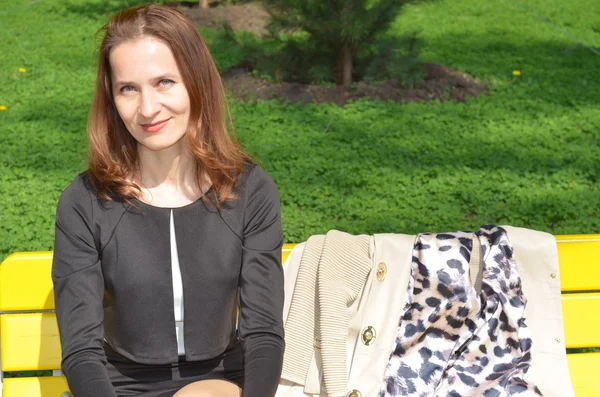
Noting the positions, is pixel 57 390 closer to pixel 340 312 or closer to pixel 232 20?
pixel 340 312

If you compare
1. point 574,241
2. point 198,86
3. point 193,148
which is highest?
point 198,86

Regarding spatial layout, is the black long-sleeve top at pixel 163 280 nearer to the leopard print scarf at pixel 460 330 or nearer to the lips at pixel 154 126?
the lips at pixel 154 126

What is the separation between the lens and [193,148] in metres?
2.92

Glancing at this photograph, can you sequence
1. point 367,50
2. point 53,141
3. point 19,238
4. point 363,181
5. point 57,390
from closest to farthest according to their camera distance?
point 57,390
point 19,238
point 363,181
point 53,141
point 367,50

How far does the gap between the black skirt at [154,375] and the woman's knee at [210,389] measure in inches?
4.4

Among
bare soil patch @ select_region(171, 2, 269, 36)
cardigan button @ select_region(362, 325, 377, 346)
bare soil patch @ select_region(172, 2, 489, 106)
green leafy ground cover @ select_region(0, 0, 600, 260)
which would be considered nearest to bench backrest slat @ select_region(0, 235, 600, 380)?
cardigan button @ select_region(362, 325, 377, 346)

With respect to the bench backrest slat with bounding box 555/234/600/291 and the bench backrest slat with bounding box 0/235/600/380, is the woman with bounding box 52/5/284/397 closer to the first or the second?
the bench backrest slat with bounding box 0/235/600/380

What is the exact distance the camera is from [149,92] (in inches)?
108

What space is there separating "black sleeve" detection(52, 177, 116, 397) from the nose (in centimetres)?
36

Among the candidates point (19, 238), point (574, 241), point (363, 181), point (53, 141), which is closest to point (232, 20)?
point (53, 141)

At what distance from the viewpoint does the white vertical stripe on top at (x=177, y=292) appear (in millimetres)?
2854

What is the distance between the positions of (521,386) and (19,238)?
11.8 feet

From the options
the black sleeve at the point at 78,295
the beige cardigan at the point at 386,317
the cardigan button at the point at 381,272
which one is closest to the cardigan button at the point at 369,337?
the beige cardigan at the point at 386,317

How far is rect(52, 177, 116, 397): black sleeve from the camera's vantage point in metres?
2.68
